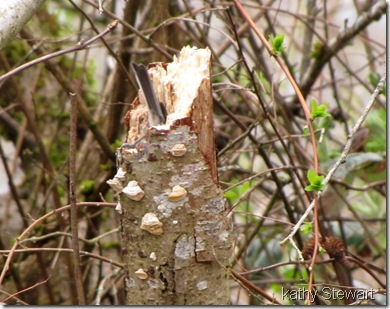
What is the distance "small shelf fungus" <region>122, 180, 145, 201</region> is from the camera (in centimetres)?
114

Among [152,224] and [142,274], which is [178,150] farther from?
[142,274]

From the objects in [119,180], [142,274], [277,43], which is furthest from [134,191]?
[277,43]

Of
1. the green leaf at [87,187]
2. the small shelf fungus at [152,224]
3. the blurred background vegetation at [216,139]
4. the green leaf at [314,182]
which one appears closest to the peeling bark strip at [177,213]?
the small shelf fungus at [152,224]

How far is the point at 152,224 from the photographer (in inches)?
44.6

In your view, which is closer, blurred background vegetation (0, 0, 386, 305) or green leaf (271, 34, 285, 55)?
green leaf (271, 34, 285, 55)

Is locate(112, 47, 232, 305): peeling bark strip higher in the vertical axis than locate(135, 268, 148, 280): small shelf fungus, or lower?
higher

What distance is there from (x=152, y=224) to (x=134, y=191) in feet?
0.21

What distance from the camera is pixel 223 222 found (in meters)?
1.19

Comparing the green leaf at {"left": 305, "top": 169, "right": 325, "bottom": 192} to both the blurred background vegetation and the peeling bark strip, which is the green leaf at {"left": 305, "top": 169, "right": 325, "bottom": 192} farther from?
Result: the blurred background vegetation

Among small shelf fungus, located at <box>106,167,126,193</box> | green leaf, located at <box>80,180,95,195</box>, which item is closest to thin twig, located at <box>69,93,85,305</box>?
small shelf fungus, located at <box>106,167,126,193</box>

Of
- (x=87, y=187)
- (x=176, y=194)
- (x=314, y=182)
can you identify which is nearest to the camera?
(x=176, y=194)

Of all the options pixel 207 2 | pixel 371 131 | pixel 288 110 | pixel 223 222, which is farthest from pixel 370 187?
pixel 223 222

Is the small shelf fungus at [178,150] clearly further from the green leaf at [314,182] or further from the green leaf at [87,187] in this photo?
the green leaf at [87,187]

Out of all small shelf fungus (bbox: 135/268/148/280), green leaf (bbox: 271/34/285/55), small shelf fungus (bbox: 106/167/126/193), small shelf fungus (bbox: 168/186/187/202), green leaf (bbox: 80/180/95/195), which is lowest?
small shelf fungus (bbox: 135/268/148/280)
